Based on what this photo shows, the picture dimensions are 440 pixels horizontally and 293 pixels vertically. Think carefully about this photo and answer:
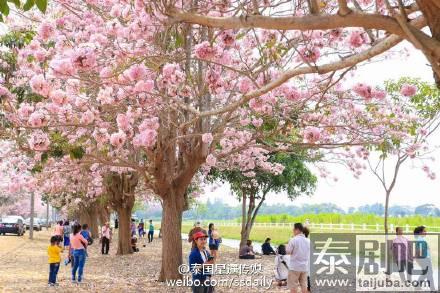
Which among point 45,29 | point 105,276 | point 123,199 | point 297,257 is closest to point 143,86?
point 45,29

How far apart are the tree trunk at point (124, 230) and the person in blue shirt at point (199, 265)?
1669 cm

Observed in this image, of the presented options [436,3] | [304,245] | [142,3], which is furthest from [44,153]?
[436,3]

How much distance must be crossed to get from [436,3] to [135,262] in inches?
714

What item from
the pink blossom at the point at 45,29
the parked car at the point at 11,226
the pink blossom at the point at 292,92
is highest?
the pink blossom at the point at 45,29

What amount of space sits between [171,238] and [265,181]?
1187 centimetres

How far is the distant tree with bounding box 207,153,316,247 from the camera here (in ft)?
79.9

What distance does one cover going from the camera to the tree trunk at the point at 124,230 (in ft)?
79.0

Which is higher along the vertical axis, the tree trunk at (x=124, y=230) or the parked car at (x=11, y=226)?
the tree trunk at (x=124, y=230)

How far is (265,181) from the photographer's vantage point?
993 inches

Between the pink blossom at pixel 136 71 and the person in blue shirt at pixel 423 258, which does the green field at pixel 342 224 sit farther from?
the pink blossom at pixel 136 71

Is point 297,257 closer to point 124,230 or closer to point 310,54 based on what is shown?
point 310,54

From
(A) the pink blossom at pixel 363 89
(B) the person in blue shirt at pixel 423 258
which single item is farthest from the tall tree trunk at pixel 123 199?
(A) the pink blossom at pixel 363 89

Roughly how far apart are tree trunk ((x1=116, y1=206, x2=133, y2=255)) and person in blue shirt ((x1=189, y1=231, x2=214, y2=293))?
54.8 feet

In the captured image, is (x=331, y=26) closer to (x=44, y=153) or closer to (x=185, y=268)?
(x=44, y=153)
